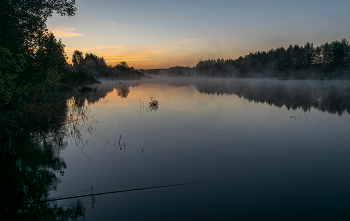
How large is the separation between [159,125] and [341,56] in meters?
143

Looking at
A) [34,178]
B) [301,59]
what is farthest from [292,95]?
[301,59]

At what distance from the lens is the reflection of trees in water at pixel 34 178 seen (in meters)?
7.48

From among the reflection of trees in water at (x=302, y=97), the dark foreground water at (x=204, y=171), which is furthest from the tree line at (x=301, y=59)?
the dark foreground water at (x=204, y=171)

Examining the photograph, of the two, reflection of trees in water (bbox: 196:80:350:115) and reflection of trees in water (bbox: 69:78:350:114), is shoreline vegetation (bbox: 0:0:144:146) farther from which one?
reflection of trees in water (bbox: 196:80:350:115)

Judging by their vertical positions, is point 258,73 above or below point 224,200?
above

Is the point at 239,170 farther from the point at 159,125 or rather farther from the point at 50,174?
the point at 159,125

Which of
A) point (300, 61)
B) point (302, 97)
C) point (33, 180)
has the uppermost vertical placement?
point (300, 61)

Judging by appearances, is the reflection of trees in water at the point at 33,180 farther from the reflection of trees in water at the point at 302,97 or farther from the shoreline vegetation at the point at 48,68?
the reflection of trees in water at the point at 302,97

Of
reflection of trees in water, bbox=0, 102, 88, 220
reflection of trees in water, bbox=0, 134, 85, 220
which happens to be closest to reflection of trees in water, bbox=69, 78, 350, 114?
reflection of trees in water, bbox=0, 102, 88, 220

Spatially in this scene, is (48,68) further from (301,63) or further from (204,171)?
(301,63)

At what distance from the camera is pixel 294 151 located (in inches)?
526

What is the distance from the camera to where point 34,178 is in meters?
10.1

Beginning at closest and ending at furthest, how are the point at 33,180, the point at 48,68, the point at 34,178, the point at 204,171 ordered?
1. the point at 33,180
2. the point at 34,178
3. the point at 204,171
4. the point at 48,68

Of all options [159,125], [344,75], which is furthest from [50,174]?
[344,75]
